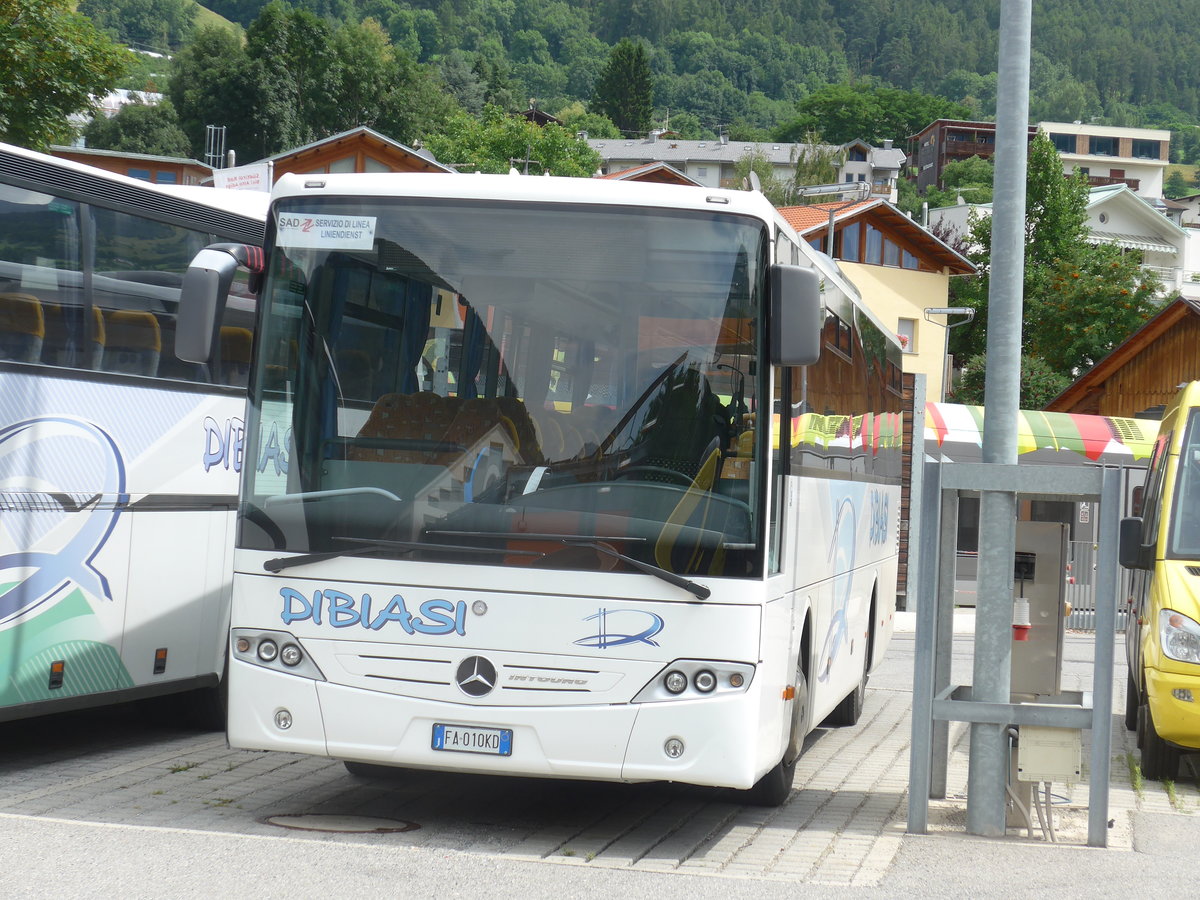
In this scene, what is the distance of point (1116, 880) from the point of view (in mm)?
6867

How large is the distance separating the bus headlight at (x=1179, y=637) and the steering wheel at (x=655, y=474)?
4.13m

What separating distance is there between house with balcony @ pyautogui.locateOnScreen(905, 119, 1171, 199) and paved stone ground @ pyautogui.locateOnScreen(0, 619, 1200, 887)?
146 m

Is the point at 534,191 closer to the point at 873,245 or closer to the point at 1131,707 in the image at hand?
the point at 1131,707

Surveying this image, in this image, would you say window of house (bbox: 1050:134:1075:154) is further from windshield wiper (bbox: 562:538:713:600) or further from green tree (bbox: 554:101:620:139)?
windshield wiper (bbox: 562:538:713:600)

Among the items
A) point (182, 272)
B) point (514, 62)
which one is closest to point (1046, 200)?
point (182, 272)

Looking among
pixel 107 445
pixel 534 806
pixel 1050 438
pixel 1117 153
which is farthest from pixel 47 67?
pixel 1117 153

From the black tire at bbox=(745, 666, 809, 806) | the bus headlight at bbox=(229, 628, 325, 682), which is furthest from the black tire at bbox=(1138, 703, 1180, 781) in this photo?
the bus headlight at bbox=(229, 628, 325, 682)

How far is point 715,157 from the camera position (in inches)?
5630

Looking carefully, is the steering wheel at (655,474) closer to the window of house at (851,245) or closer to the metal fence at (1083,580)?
the metal fence at (1083,580)

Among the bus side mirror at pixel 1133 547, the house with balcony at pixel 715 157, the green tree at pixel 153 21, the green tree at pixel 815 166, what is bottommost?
the bus side mirror at pixel 1133 547

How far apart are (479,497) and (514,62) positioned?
612 ft

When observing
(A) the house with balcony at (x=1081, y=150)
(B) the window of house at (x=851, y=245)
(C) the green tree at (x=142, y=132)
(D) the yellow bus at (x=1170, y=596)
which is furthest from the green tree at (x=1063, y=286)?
(A) the house with balcony at (x=1081, y=150)

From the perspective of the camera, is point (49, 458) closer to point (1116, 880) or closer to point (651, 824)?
point (651, 824)

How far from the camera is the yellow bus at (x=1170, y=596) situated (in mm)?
9438
